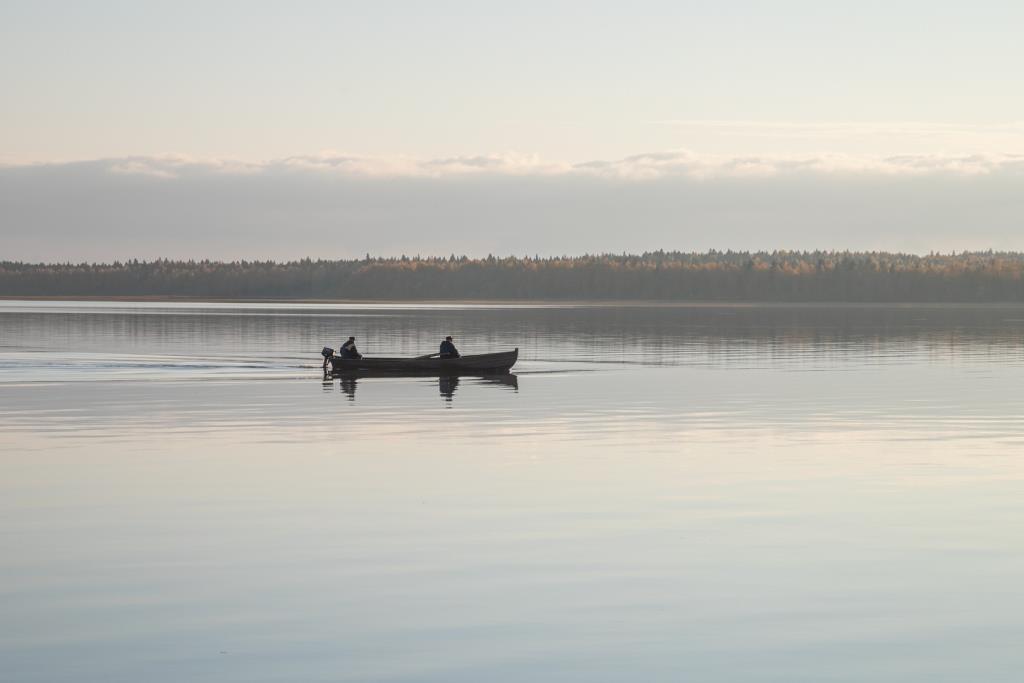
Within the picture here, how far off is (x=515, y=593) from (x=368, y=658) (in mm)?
3236

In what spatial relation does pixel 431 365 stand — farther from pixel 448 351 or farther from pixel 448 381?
pixel 448 381

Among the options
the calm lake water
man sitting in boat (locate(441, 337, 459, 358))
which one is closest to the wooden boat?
man sitting in boat (locate(441, 337, 459, 358))

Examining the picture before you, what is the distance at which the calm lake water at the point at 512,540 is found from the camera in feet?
46.1

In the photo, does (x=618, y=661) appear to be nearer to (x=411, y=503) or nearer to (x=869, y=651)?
(x=869, y=651)

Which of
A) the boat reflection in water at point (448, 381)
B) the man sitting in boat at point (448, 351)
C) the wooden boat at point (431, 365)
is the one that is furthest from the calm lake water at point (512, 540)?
the man sitting in boat at point (448, 351)

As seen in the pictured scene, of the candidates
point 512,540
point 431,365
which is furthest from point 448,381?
point 512,540

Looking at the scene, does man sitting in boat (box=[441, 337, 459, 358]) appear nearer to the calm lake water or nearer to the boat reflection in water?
the boat reflection in water

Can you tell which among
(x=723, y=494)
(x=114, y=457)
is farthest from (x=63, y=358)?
(x=723, y=494)

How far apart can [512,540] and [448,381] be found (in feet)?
128

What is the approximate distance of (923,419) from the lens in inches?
1564

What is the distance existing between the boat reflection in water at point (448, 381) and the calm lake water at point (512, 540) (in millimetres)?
7610

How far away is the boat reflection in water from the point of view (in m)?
53.9

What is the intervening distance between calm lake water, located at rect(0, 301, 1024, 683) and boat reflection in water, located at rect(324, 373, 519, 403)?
7.61 m

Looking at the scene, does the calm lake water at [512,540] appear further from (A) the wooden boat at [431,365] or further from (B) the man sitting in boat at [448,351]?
(B) the man sitting in boat at [448,351]
